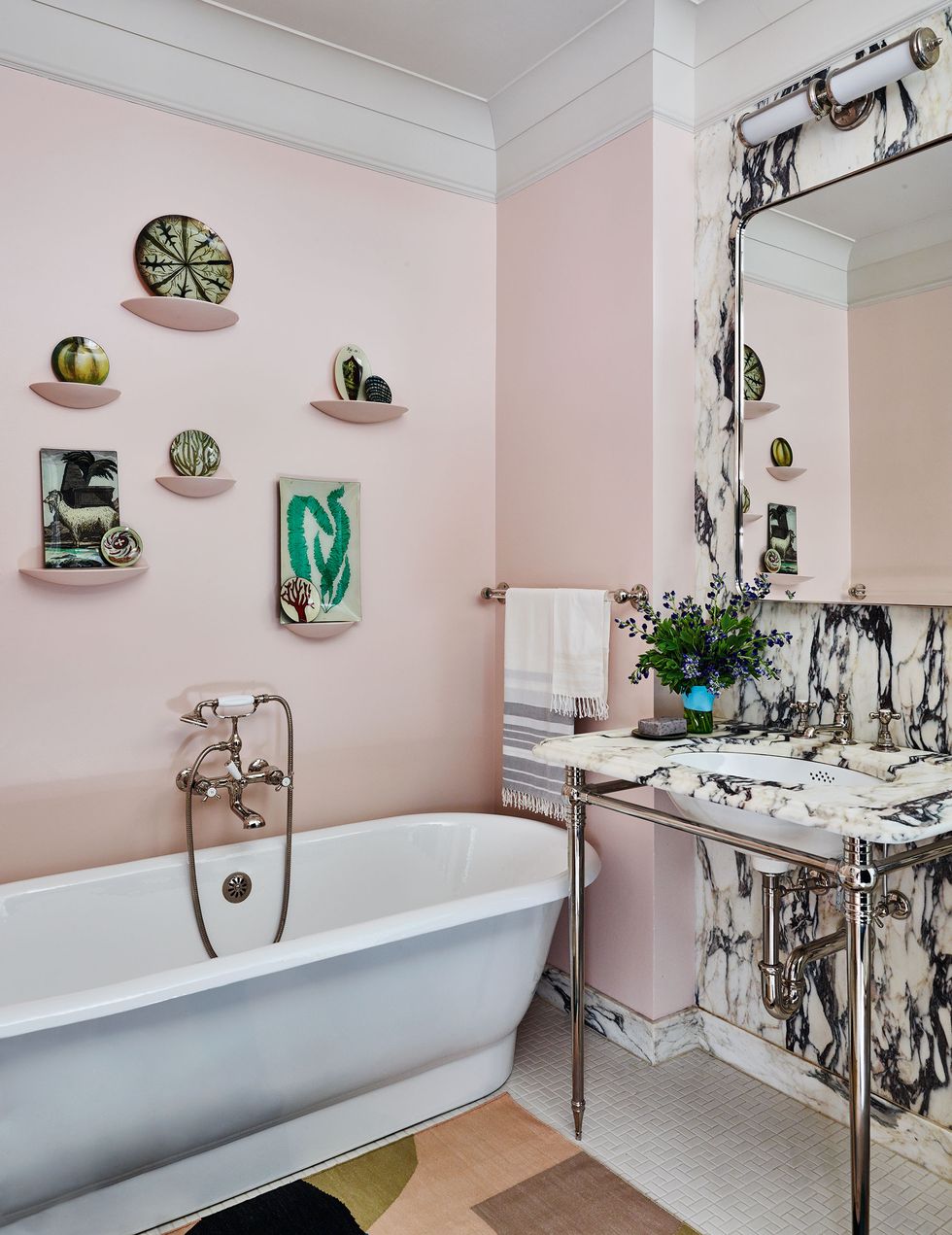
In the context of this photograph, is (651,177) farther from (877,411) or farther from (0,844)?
(0,844)

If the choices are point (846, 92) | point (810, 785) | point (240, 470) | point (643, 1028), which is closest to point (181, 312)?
point (240, 470)

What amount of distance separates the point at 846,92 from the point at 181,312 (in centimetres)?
161

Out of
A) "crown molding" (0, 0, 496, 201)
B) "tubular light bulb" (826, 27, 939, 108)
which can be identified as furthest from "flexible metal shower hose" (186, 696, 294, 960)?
"tubular light bulb" (826, 27, 939, 108)

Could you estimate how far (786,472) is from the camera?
221 cm

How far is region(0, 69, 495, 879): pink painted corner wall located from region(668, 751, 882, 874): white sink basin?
44.4 inches

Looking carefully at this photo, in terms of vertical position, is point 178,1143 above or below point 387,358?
below

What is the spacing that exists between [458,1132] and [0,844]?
126cm

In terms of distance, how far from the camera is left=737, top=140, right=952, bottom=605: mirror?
190 cm

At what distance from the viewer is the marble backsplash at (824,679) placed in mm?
1927

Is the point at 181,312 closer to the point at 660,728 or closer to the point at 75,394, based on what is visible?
the point at 75,394

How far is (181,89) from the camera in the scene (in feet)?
7.84

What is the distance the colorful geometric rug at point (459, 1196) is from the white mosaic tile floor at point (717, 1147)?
45 millimetres

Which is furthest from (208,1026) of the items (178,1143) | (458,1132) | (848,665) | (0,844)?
(848,665)

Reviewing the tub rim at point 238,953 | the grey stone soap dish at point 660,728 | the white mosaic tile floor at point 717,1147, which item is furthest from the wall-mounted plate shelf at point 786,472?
the white mosaic tile floor at point 717,1147
